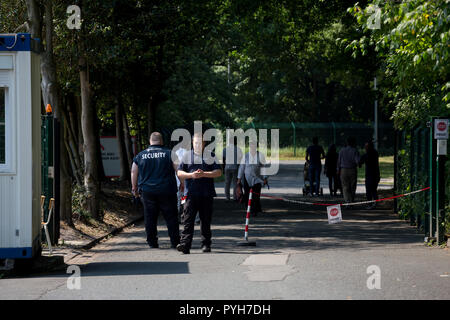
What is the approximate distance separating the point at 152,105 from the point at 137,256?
50.6 feet

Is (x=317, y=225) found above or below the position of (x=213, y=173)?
below

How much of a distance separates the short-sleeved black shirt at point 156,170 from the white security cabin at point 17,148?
8.86 feet

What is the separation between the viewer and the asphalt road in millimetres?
8805

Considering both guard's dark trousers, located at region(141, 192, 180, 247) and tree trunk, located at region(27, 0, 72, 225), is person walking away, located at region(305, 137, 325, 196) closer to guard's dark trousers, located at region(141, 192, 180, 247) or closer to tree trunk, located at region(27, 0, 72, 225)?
tree trunk, located at region(27, 0, 72, 225)

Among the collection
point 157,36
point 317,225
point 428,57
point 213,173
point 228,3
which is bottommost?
point 317,225

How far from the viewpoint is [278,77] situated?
67.1 metres

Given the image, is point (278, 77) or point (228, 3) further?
point (278, 77)

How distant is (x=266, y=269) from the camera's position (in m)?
10.7

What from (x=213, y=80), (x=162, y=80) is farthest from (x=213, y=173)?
(x=213, y=80)

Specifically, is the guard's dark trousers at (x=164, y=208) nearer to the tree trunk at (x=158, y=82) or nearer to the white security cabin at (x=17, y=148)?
the white security cabin at (x=17, y=148)

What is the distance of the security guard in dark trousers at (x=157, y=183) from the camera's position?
1309 cm

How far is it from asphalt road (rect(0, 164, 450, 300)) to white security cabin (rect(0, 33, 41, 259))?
65 centimetres
